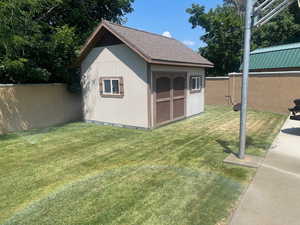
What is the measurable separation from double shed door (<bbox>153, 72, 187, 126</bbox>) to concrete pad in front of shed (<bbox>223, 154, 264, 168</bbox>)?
395 cm

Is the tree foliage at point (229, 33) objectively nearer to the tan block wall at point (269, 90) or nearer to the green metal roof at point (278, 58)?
the green metal roof at point (278, 58)

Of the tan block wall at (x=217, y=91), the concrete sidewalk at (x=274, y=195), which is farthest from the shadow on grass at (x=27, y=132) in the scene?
the tan block wall at (x=217, y=91)

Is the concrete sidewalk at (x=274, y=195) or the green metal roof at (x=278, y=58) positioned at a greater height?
the green metal roof at (x=278, y=58)

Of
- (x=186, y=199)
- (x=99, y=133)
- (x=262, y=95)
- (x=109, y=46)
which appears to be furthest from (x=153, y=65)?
(x=262, y=95)

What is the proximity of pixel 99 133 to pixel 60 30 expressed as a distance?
5123mm

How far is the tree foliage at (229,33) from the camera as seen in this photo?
857 inches

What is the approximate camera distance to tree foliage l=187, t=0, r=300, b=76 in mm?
21766

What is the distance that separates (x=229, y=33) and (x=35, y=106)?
67.2 ft

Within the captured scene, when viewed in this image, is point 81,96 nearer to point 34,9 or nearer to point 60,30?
point 60,30

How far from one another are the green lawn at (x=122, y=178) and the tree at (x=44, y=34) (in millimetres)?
2893

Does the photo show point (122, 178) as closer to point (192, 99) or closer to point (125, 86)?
point (125, 86)

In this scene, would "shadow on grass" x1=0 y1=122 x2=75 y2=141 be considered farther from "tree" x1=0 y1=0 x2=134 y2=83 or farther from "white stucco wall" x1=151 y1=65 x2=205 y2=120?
"white stucco wall" x1=151 y1=65 x2=205 y2=120

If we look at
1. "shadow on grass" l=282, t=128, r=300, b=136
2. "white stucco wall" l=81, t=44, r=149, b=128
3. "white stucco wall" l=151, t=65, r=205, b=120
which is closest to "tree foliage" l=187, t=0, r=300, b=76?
"white stucco wall" l=151, t=65, r=205, b=120

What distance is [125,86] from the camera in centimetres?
864
